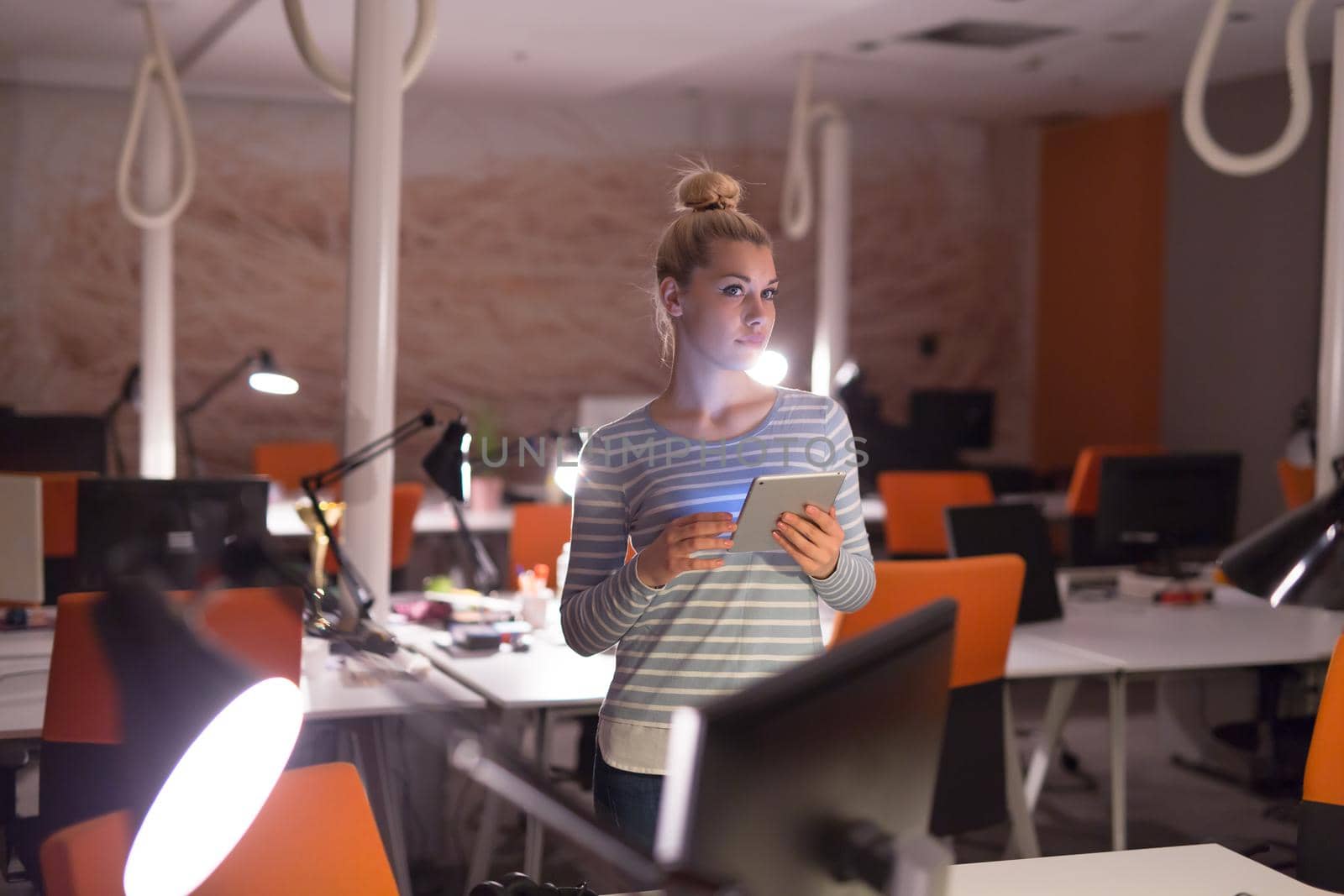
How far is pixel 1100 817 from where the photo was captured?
4.35 meters

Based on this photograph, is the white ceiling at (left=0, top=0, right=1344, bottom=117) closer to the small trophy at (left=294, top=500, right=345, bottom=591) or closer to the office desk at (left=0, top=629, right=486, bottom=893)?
the small trophy at (left=294, top=500, right=345, bottom=591)

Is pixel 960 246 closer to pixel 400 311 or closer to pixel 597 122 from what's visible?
pixel 597 122

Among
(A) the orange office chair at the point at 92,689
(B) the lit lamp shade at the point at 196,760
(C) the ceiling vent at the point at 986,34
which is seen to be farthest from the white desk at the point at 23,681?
(C) the ceiling vent at the point at 986,34

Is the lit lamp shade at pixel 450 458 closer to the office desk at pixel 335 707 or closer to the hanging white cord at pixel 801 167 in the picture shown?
the office desk at pixel 335 707

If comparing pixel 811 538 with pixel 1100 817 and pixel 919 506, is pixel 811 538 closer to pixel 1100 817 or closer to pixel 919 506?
pixel 1100 817

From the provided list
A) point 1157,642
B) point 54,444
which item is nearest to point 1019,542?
point 1157,642

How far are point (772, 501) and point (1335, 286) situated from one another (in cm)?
359

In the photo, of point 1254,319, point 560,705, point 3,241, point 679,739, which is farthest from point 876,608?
point 3,241

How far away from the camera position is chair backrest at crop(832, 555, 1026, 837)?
298 centimetres

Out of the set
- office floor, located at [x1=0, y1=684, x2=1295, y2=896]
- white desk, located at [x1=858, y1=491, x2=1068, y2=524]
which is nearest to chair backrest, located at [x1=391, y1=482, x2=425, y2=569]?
office floor, located at [x1=0, y1=684, x2=1295, y2=896]

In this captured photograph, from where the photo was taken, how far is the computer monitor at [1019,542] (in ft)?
12.9

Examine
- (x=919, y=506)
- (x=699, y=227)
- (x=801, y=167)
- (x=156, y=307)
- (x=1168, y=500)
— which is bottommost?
(x=919, y=506)

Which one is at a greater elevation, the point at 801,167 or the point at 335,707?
the point at 801,167

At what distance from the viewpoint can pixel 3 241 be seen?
755 cm
